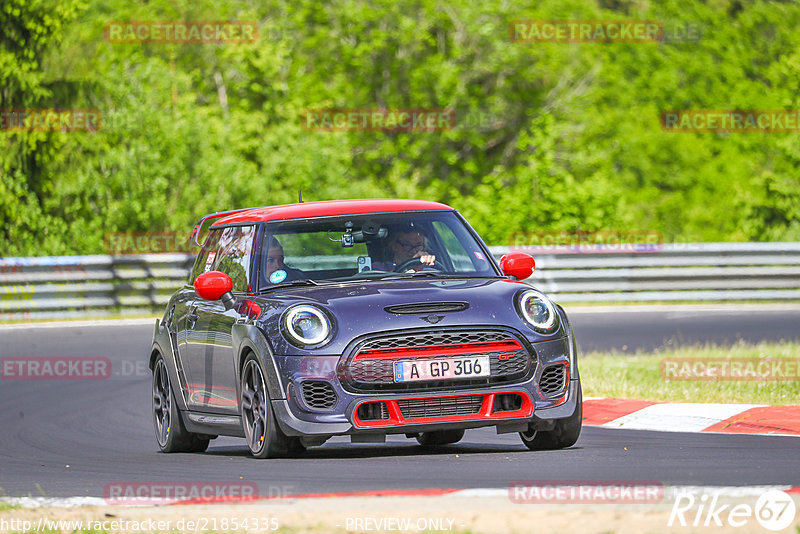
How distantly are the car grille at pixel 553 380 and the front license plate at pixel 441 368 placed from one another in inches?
15.0

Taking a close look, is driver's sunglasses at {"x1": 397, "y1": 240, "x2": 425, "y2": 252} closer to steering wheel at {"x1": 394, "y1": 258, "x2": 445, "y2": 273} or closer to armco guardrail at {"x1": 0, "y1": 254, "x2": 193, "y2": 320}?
steering wheel at {"x1": 394, "y1": 258, "x2": 445, "y2": 273}

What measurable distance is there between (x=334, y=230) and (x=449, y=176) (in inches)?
1411

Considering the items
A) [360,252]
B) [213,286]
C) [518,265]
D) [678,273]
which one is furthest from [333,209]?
[678,273]

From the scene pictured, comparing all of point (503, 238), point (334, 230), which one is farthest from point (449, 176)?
point (334, 230)

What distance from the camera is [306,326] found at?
310 inches

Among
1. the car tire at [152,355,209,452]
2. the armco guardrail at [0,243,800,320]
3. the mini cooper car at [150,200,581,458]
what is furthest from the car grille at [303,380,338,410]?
the armco guardrail at [0,243,800,320]

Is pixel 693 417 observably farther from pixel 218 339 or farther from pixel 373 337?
pixel 218 339

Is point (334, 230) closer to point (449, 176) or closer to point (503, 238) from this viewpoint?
point (503, 238)

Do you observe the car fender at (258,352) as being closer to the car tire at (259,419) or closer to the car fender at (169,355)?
the car tire at (259,419)

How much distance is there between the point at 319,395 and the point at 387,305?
61cm

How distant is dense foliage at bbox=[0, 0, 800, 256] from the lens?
26.2m

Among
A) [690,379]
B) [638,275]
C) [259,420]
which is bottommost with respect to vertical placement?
[638,275]

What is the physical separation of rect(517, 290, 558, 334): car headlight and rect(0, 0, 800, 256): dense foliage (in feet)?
59.4

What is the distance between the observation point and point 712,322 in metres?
19.8
